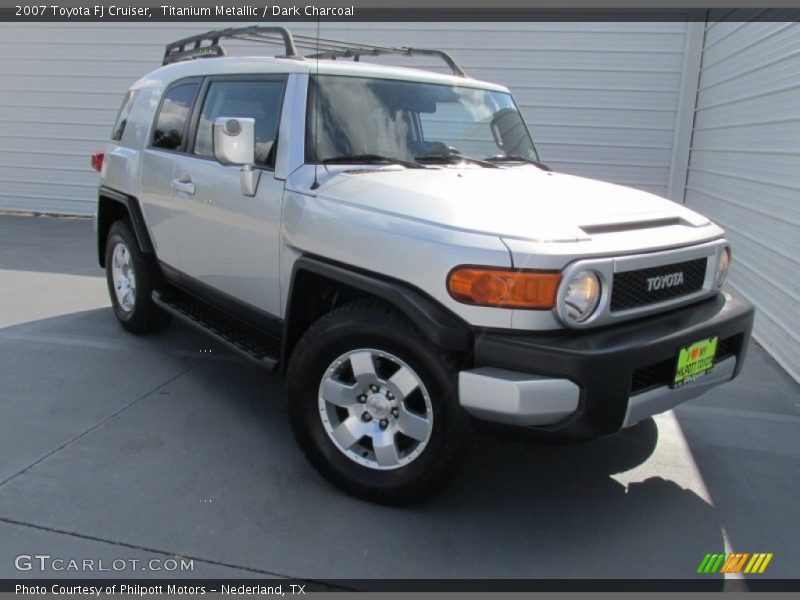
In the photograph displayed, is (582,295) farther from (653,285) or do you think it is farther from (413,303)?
(413,303)

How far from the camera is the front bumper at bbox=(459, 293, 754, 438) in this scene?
2414 mm

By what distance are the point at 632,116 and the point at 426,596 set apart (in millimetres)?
7790

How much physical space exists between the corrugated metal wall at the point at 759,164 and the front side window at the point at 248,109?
3.86 meters

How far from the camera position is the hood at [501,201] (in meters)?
2.64

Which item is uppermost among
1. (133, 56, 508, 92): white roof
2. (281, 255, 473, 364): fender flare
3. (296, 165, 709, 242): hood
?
(133, 56, 508, 92): white roof

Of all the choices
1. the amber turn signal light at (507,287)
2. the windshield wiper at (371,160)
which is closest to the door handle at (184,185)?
the windshield wiper at (371,160)

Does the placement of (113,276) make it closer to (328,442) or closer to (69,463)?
(69,463)

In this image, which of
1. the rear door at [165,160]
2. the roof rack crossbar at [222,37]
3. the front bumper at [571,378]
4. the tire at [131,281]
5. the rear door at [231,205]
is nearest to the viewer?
the front bumper at [571,378]

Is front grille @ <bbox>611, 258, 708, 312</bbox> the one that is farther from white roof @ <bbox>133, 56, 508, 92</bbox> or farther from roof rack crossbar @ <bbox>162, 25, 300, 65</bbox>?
roof rack crossbar @ <bbox>162, 25, 300, 65</bbox>

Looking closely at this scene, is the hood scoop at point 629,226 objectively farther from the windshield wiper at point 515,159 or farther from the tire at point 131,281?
the tire at point 131,281

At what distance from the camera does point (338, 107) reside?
135 inches

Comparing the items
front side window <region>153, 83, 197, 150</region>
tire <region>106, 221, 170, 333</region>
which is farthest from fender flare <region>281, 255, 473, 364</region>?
tire <region>106, 221, 170, 333</region>

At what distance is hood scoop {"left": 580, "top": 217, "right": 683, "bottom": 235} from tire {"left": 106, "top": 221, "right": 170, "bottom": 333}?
3251mm

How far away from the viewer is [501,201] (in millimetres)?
2867
